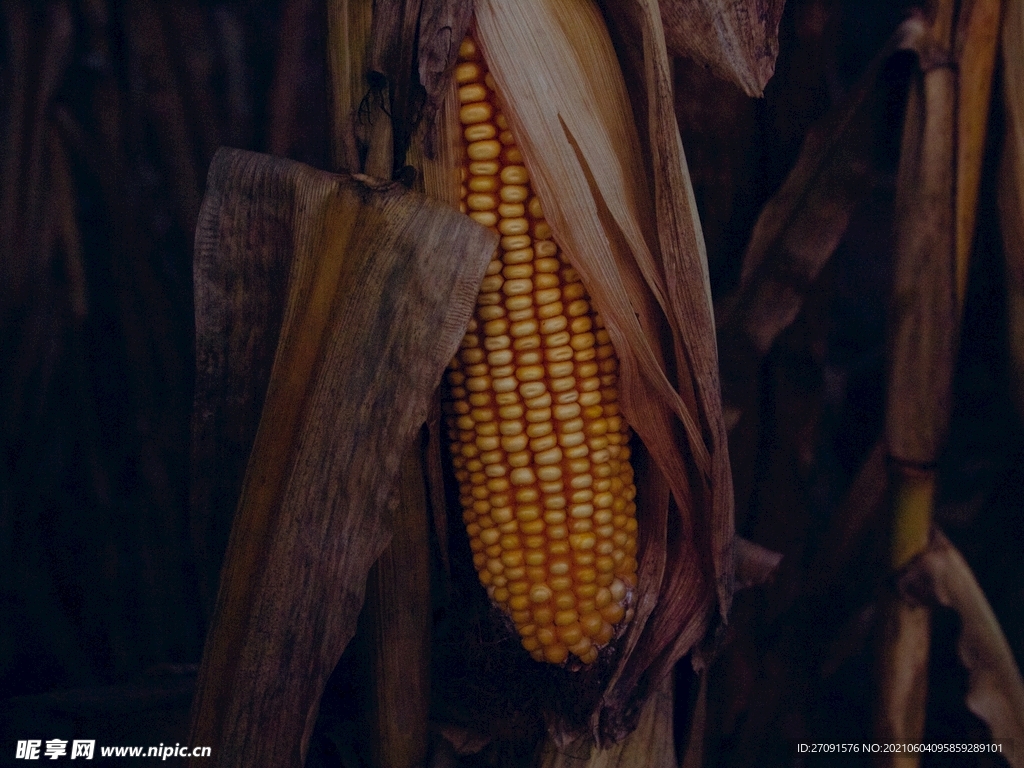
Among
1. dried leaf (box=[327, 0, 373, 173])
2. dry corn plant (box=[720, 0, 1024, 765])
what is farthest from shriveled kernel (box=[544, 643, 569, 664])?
dried leaf (box=[327, 0, 373, 173])

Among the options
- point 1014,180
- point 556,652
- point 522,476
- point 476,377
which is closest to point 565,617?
point 556,652

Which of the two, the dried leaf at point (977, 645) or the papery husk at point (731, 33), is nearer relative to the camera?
the papery husk at point (731, 33)

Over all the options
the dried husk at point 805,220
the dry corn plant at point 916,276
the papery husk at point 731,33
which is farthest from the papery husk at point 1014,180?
the papery husk at point 731,33

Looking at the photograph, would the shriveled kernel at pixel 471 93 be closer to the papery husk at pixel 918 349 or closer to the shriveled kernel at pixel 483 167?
the shriveled kernel at pixel 483 167

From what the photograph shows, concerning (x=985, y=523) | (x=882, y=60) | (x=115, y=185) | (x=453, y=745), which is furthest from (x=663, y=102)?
(x=985, y=523)

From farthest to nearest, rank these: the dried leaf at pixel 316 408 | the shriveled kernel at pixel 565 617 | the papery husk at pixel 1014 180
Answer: the papery husk at pixel 1014 180 < the shriveled kernel at pixel 565 617 < the dried leaf at pixel 316 408

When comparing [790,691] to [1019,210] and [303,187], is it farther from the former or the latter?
[303,187]
